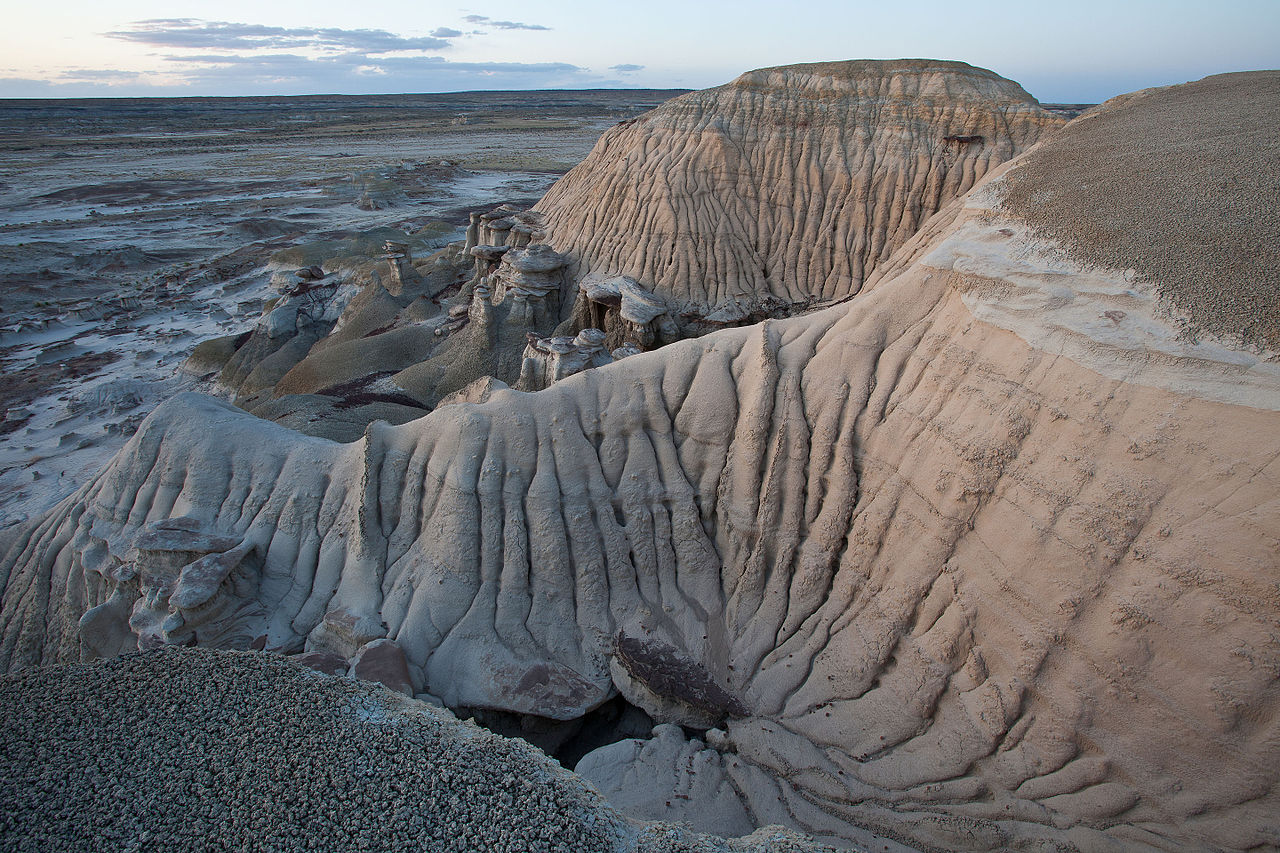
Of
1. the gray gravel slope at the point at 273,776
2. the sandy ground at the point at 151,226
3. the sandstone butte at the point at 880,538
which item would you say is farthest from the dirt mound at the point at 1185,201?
the sandy ground at the point at 151,226

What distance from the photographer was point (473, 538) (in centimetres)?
580

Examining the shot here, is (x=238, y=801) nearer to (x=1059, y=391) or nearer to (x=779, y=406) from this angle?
(x=779, y=406)

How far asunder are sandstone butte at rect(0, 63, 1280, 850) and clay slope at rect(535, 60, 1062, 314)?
284 inches

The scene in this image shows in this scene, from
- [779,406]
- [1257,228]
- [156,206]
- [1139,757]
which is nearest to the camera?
[1139,757]

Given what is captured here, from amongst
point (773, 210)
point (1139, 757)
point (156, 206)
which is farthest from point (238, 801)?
point (156, 206)

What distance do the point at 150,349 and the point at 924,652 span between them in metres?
21.6

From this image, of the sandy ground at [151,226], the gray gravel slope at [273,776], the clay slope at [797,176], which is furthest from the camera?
the sandy ground at [151,226]

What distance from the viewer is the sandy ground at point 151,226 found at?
14.8 m

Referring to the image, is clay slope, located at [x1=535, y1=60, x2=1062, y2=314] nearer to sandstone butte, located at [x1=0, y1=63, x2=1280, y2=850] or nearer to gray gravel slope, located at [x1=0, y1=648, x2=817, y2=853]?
sandstone butte, located at [x1=0, y1=63, x2=1280, y2=850]

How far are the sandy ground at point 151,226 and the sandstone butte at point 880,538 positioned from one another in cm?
853

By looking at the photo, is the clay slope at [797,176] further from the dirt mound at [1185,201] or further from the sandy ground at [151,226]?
the sandy ground at [151,226]

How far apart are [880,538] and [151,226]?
3991 cm

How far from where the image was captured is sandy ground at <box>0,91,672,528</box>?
48.6 ft

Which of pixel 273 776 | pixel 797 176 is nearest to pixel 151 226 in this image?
pixel 797 176
